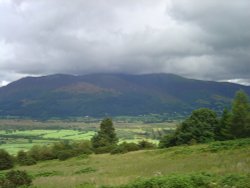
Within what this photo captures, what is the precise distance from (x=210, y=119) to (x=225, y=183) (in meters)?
62.1

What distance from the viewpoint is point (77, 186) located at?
18656 millimetres

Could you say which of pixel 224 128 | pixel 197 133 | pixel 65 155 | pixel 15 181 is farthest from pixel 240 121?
pixel 15 181

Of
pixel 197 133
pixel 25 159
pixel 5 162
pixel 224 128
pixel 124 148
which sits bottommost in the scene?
pixel 25 159

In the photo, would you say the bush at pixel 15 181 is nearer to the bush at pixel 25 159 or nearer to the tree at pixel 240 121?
the bush at pixel 25 159

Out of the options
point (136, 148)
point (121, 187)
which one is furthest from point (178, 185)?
point (136, 148)

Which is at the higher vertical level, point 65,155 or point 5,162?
point 65,155

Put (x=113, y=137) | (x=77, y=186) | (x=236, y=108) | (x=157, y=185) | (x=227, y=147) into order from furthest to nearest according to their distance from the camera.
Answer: (x=113, y=137) → (x=236, y=108) → (x=227, y=147) → (x=77, y=186) → (x=157, y=185)

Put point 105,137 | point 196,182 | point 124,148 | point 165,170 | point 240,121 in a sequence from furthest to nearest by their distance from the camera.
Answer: point 105,137 < point 240,121 < point 124,148 < point 165,170 < point 196,182

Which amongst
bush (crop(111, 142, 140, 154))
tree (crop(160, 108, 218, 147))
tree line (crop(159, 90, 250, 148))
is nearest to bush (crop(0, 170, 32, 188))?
bush (crop(111, 142, 140, 154))

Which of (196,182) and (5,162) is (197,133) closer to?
(5,162)

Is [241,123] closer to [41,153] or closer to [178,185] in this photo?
[41,153]

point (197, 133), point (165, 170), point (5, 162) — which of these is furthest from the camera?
point (197, 133)

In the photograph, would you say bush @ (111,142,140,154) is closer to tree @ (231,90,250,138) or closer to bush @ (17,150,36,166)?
bush @ (17,150,36,166)

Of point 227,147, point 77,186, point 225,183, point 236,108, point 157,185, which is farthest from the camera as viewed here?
point 236,108
